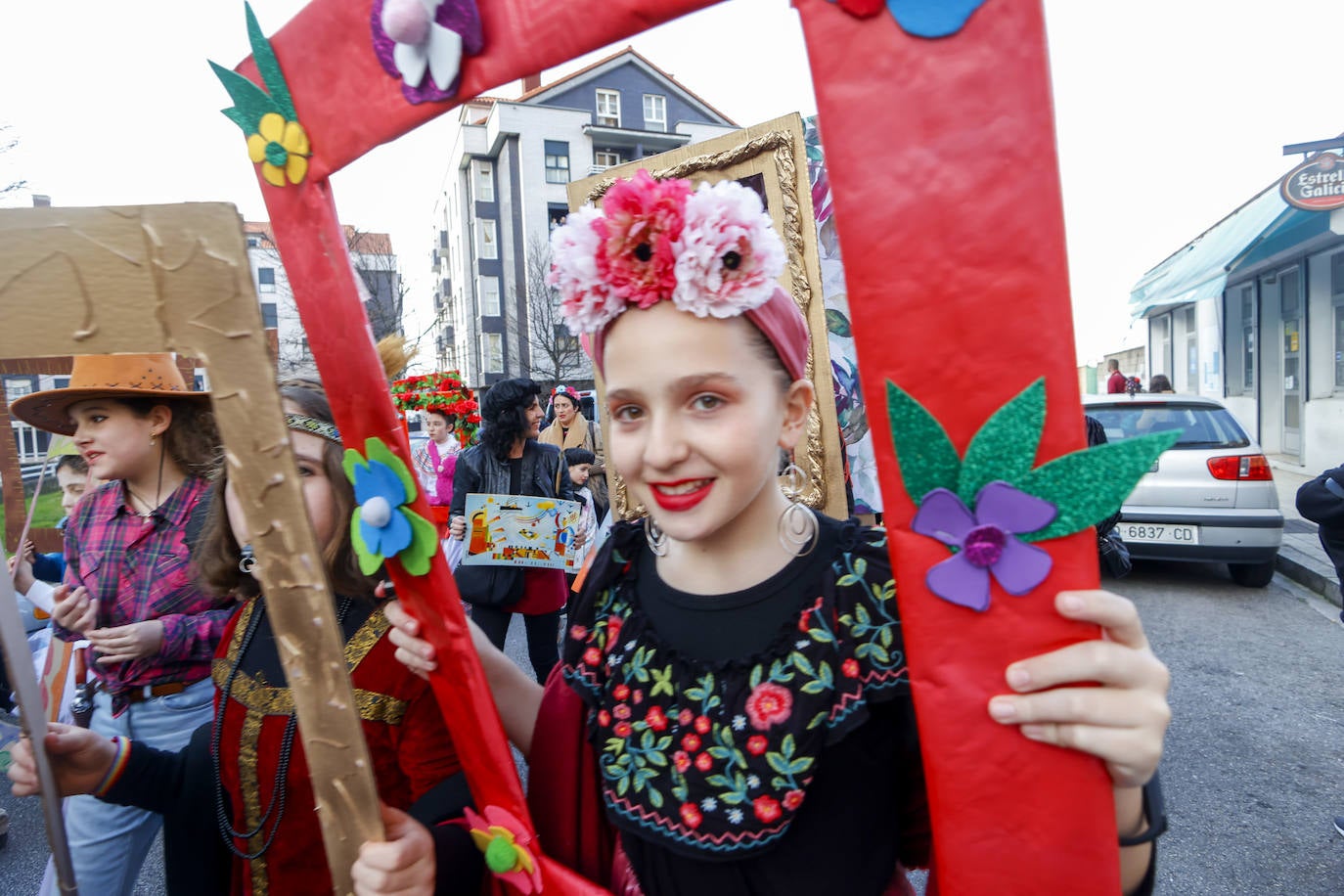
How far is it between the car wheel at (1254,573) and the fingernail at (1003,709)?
6.27 meters

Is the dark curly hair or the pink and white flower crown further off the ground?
the pink and white flower crown

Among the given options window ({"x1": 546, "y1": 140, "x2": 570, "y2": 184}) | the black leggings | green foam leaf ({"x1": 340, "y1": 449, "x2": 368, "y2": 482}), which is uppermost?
window ({"x1": 546, "y1": 140, "x2": 570, "y2": 184})

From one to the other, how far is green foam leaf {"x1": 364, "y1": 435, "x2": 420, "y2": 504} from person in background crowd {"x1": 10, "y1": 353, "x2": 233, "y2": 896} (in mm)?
1377

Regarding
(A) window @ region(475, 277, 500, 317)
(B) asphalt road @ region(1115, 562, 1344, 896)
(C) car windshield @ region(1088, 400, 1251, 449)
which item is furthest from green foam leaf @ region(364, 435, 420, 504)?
(A) window @ region(475, 277, 500, 317)

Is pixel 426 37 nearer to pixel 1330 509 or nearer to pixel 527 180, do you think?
pixel 1330 509

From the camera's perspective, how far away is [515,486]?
3.99 metres

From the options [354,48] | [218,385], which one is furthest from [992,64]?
[218,385]

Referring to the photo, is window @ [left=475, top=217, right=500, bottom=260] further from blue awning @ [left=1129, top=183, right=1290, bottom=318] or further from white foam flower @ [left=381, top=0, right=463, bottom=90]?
white foam flower @ [left=381, top=0, right=463, bottom=90]

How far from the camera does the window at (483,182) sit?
30231 millimetres

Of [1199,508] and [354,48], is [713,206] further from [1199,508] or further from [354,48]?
[1199,508]

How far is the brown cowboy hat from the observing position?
1929 mm

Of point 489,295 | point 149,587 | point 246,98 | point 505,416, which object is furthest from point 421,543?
point 489,295

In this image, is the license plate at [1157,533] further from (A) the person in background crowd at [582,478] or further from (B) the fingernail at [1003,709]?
(B) the fingernail at [1003,709]

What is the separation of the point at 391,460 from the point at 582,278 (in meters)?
0.35
